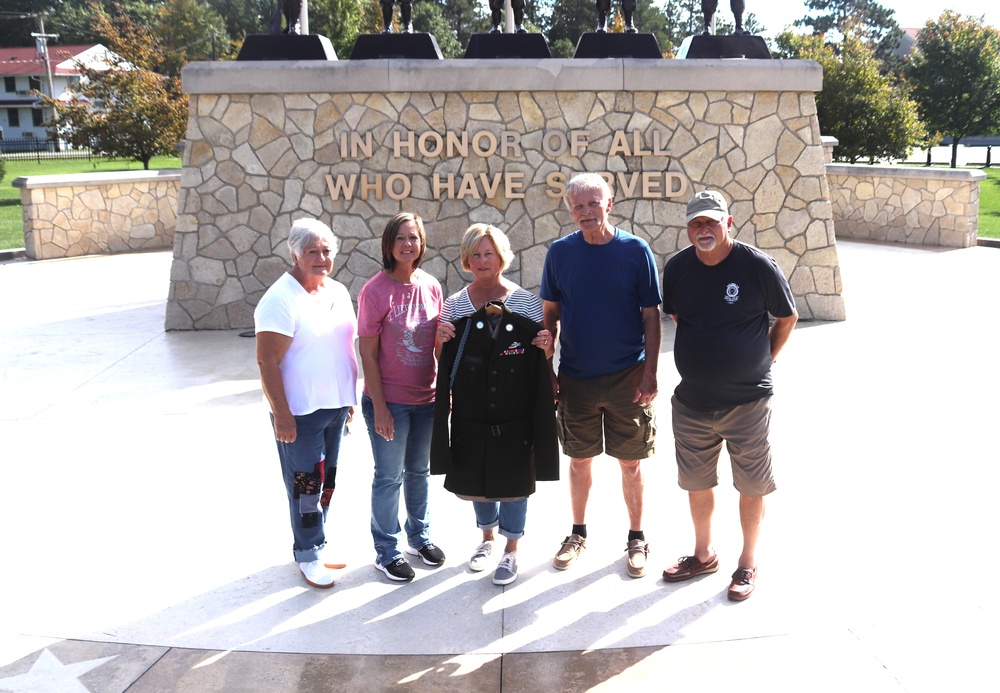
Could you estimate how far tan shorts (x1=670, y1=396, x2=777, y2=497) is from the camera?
3904 mm

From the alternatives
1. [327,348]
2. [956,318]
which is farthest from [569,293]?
[956,318]

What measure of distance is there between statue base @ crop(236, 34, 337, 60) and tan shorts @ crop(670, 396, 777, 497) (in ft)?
21.2

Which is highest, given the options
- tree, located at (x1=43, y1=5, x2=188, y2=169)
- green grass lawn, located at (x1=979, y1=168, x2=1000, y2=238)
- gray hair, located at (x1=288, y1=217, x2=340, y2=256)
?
tree, located at (x1=43, y1=5, x2=188, y2=169)

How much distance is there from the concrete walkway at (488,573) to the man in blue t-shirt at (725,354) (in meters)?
0.41

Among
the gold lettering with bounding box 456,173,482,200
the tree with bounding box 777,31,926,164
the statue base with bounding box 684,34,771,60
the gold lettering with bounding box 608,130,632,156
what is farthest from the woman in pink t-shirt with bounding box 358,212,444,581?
the tree with bounding box 777,31,926,164

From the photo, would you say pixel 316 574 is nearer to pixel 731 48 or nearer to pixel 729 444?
pixel 729 444

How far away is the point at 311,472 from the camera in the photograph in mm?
4102

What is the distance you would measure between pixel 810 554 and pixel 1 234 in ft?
53.0

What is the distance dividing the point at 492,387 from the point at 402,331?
1.44ft

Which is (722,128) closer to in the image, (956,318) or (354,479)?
(956,318)

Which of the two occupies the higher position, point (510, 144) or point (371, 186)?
point (510, 144)

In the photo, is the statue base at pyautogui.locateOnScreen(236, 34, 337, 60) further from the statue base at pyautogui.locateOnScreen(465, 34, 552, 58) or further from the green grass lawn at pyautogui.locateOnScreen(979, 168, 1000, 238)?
the green grass lawn at pyautogui.locateOnScreen(979, 168, 1000, 238)

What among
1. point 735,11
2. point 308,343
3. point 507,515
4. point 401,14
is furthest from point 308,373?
point 735,11

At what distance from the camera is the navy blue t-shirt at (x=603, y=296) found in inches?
159
